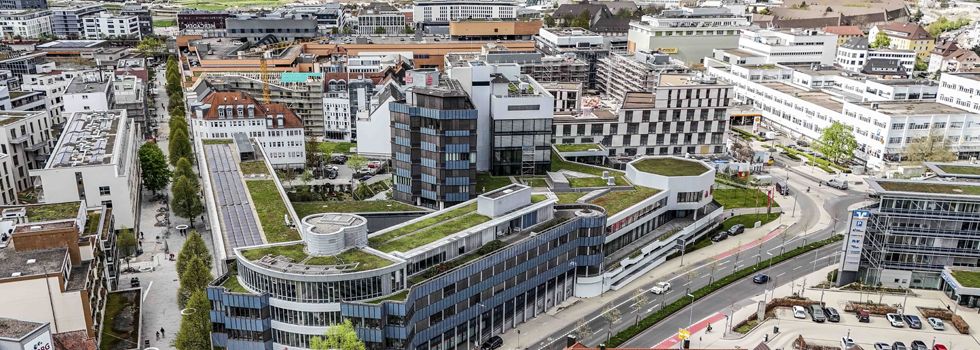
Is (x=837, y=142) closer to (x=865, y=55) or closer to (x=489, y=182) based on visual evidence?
(x=489, y=182)

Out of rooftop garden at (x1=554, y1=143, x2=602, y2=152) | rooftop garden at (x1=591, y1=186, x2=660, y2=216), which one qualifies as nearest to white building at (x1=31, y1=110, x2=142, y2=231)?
rooftop garden at (x1=591, y1=186, x2=660, y2=216)

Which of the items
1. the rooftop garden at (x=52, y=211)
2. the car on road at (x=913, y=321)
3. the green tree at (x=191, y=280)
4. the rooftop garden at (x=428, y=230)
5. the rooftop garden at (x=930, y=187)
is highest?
the rooftop garden at (x=930, y=187)

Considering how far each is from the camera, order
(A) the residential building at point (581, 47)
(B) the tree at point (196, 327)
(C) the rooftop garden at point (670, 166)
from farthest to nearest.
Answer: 1. (A) the residential building at point (581, 47)
2. (C) the rooftop garden at point (670, 166)
3. (B) the tree at point (196, 327)

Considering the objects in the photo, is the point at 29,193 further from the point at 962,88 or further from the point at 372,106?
the point at 962,88

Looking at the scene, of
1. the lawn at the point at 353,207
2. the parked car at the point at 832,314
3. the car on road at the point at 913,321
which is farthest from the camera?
the lawn at the point at 353,207

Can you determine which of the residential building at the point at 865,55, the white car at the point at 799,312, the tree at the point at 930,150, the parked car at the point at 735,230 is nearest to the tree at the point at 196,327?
the white car at the point at 799,312

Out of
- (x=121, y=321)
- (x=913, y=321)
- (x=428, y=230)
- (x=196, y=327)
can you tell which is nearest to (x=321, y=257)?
(x=428, y=230)

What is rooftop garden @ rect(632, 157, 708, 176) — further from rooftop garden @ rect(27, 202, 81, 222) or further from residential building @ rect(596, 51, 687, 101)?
rooftop garden @ rect(27, 202, 81, 222)

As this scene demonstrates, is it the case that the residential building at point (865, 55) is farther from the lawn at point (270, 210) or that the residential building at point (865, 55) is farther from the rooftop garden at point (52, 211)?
the rooftop garden at point (52, 211)
